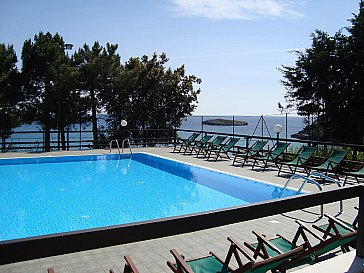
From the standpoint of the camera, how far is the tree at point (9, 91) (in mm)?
15984

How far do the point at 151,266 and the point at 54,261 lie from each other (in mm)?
1017

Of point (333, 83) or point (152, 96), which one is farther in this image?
point (152, 96)

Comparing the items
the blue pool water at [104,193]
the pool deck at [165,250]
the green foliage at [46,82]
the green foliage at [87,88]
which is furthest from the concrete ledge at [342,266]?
the green foliage at [46,82]

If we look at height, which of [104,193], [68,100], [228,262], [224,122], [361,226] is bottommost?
[104,193]

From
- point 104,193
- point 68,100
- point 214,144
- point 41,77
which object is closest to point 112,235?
point 104,193

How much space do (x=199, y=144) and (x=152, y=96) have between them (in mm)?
7393

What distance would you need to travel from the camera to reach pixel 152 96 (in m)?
19.7

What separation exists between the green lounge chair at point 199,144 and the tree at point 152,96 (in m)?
6.67

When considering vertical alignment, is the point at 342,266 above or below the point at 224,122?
below

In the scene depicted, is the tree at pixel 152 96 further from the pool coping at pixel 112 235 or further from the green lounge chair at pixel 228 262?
the pool coping at pixel 112 235

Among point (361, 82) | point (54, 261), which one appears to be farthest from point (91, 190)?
point (361, 82)

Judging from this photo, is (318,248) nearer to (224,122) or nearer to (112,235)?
(112,235)

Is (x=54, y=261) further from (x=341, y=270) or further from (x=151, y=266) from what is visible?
(x=341, y=270)

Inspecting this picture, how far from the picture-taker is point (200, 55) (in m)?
17.4
